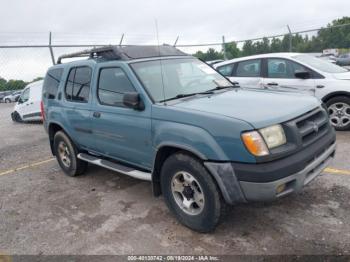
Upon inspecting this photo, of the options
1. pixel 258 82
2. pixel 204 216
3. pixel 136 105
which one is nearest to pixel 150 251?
pixel 204 216

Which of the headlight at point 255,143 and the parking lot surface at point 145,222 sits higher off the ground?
the headlight at point 255,143

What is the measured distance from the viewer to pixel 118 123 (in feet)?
13.3

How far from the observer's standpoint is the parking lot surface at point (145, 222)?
10.6ft

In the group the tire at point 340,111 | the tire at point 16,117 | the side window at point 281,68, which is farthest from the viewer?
the tire at point 16,117

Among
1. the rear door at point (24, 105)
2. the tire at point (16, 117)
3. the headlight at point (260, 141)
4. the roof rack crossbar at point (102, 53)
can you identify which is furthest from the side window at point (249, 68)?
the tire at point (16, 117)

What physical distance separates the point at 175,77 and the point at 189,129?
1184 mm

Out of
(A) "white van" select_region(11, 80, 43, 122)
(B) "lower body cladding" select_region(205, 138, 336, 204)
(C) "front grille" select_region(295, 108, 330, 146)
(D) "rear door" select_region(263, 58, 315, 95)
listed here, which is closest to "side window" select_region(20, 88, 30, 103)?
(A) "white van" select_region(11, 80, 43, 122)

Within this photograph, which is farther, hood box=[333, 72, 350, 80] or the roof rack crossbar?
hood box=[333, 72, 350, 80]

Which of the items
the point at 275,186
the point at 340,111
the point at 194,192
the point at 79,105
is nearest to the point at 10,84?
the point at 79,105

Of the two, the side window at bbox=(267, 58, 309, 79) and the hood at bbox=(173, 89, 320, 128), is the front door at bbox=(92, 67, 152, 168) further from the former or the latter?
the side window at bbox=(267, 58, 309, 79)

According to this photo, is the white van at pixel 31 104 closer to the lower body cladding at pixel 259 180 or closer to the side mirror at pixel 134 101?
the side mirror at pixel 134 101

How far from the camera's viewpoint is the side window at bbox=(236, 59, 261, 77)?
7.48 m

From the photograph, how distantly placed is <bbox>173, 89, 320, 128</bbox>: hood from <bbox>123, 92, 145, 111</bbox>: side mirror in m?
0.42

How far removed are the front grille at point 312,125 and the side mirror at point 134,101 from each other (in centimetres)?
166
